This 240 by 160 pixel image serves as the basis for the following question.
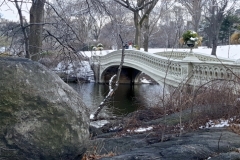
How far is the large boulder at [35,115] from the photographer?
315cm

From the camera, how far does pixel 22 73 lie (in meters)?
3.25

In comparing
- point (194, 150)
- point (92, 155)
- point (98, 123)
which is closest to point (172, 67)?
point (98, 123)

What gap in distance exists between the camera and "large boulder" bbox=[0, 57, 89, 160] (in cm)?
315

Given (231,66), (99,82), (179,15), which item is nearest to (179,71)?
(231,66)

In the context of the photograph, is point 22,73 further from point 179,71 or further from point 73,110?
point 179,71

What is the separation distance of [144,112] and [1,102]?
6811mm

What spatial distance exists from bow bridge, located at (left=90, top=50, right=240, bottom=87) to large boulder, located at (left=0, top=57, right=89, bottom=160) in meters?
2.14

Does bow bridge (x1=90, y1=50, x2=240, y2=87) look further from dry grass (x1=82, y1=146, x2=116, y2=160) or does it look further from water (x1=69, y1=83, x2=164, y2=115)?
dry grass (x1=82, y1=146, x2=116, y2=160)

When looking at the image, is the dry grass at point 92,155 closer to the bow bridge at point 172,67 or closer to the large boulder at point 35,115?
the large boulder at point 35,115

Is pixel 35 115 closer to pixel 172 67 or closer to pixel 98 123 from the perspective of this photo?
pixel 98 123

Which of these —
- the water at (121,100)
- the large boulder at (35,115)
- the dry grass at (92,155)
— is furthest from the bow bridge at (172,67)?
the large boulder at (35,115)

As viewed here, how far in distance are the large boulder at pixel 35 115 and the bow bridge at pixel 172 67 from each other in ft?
7.02

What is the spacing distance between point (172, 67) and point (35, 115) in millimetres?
13230

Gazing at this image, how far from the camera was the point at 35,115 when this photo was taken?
3221 mm
